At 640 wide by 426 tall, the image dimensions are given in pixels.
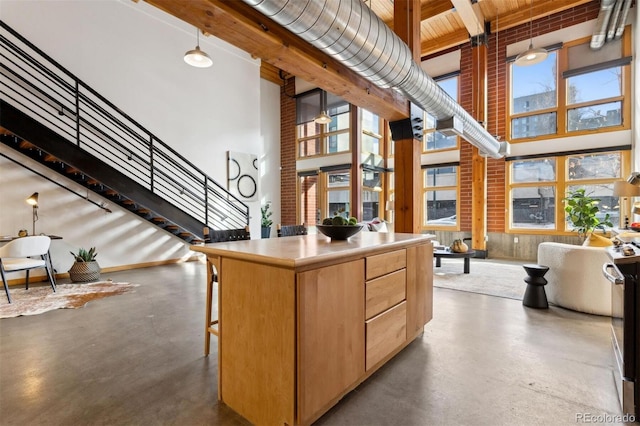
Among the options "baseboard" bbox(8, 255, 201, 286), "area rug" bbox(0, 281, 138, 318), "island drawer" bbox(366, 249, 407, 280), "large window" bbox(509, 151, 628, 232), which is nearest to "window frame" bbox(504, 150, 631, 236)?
"large window" bbox(509, 151, 628, 232)

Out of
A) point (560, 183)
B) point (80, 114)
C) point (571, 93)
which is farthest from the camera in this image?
point (560, 183)

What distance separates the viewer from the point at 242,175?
7762 millimetres

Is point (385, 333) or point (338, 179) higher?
point (338, 179)

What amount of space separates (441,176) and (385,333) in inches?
259

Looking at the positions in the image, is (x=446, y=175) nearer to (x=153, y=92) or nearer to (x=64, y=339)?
(x=153, y=92)

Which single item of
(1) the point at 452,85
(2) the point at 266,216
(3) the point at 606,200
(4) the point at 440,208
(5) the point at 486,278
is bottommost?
(5) the point at 486,278

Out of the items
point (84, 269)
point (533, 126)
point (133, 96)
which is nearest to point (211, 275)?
point (84, 269)


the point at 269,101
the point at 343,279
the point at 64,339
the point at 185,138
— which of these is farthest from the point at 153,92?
the point at 343,279

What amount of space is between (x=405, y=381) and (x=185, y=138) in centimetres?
641

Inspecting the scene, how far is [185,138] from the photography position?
21.6ft

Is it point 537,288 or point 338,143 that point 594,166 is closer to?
point 537,288

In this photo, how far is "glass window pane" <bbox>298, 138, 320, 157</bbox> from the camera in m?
9.38

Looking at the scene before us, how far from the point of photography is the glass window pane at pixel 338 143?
8711 mm

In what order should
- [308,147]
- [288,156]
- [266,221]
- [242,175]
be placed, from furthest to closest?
[288,156] → [308,147] → [266,221] → [242,175]
